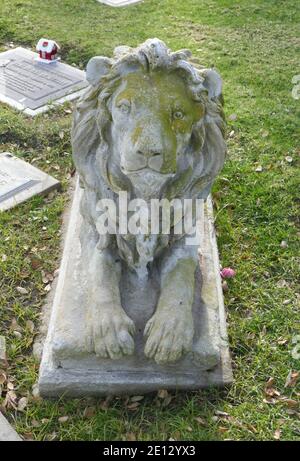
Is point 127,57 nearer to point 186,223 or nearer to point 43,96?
point 186,223

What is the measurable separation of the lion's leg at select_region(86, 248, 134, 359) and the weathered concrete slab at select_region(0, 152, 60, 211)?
1.76m

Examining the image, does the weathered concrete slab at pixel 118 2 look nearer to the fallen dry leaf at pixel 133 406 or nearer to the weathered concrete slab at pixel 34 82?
the weathered concrete slab at pixel 34 82

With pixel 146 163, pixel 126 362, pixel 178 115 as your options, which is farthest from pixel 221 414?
pixel 178 115

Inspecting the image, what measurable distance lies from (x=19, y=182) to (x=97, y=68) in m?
2.37

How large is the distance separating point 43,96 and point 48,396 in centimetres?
373

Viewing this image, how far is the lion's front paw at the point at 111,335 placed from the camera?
2.93 meters

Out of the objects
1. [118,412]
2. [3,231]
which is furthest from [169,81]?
[3,231]

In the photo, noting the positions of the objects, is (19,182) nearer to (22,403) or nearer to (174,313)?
(22,403)

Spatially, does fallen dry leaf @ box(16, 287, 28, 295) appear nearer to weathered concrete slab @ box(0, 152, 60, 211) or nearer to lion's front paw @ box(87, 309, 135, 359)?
weathered concrete slab @ box(0, 152, 60, 211)

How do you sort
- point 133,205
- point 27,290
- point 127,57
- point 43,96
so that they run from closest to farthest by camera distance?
point 127,57 → point 133,205 → point 27,290 → point 43,96

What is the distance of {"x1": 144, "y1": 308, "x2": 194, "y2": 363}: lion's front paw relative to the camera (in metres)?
2.94

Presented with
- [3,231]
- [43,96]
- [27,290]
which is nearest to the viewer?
[27,290]

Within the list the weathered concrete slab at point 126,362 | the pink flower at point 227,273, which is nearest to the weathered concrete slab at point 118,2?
the pink flower at point 227,273

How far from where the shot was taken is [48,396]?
324 centimetres
